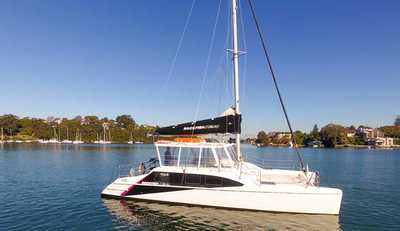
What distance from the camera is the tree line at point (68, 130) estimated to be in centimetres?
17325

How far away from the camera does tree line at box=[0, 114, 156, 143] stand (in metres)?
173

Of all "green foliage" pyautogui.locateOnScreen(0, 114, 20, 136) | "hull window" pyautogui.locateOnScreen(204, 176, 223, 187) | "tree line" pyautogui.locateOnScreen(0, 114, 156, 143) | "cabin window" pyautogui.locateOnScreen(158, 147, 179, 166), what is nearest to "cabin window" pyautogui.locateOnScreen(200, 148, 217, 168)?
"hull window" pyautogui.locateOnScreen(204, 176, 223, 187)

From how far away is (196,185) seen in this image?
63.6 feet

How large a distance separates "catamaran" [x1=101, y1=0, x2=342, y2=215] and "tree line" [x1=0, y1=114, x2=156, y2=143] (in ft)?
487

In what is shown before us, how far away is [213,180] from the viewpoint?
18969 millimetres

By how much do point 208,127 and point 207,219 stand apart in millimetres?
5581

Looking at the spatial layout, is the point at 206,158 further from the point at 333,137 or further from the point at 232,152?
the point at 333,137

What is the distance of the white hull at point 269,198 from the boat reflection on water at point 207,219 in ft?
1.05

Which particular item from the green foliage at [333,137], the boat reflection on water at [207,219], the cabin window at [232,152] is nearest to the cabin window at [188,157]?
the cabin window at [232,152]

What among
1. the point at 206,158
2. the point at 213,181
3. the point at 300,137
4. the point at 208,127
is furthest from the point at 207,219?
the point at 300,137

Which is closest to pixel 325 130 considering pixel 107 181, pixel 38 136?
pixel 38 136

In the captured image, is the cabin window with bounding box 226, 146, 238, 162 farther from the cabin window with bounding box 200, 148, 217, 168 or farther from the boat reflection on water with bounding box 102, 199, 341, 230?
the boat reflection on water with bounding box 102, 199, 341, 230

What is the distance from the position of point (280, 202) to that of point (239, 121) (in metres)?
5.04

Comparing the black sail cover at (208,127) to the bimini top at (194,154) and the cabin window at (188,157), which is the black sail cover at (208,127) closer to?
the bimini top at (194,154)
